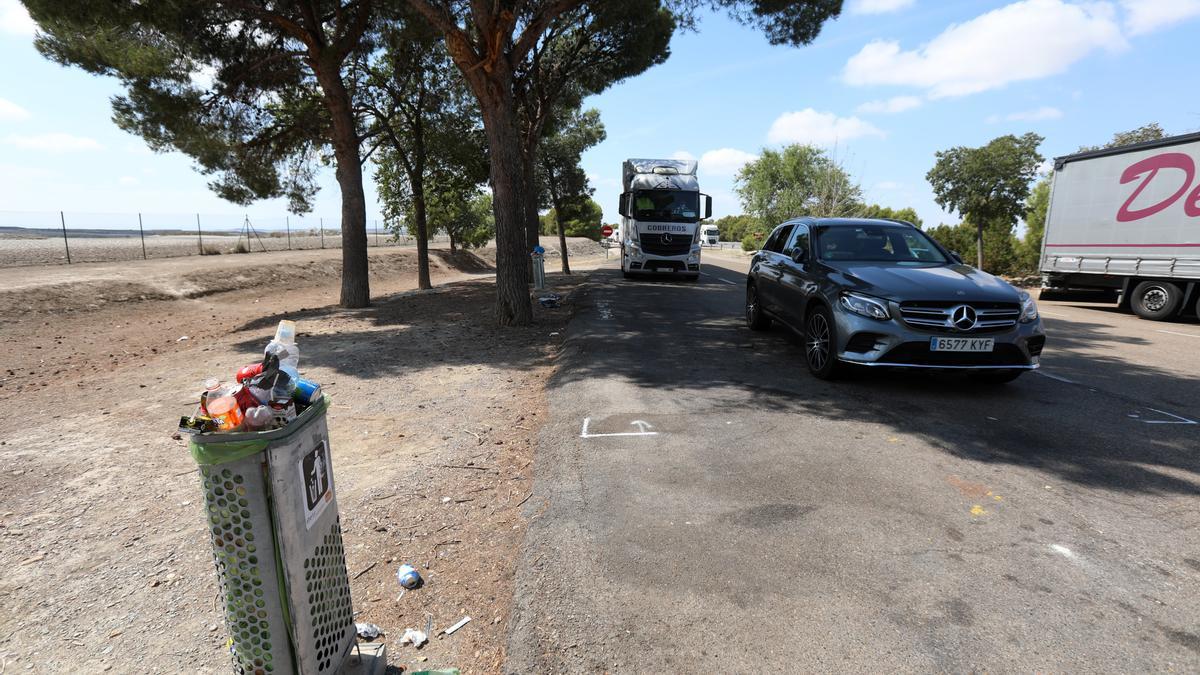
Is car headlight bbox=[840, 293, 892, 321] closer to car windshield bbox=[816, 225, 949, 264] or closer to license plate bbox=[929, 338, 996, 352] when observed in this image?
license plate bbox=[929, 338, 996, 352]

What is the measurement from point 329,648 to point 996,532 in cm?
345

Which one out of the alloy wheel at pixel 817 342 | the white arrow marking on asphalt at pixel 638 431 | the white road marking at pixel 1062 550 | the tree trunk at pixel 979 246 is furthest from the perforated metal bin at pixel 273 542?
the tree trunk at pixel 979 246

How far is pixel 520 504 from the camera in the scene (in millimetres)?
3963

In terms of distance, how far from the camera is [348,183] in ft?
45.5

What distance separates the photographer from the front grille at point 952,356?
564cm

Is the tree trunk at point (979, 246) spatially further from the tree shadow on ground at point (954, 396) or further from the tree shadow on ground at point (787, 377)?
the tree shadow on ground at point (954, 396)

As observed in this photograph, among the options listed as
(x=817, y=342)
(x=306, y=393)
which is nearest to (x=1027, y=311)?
(x=817, y=342)

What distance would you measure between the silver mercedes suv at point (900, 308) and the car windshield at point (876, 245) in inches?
0.5

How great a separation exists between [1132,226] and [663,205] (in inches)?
459

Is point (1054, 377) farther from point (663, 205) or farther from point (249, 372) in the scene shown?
point (663, 205)

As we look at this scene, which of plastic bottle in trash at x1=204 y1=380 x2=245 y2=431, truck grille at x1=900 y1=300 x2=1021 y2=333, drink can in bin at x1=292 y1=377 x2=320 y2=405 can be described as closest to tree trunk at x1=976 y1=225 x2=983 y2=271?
truck grille at x1=900 y1=300 x2=1021 y2=333

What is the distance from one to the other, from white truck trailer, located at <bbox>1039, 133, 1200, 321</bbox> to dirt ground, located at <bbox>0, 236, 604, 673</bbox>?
41.6 feet

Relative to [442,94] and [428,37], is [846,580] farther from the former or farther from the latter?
[442,94]

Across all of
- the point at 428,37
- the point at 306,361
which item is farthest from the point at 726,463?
the point at 428,37
